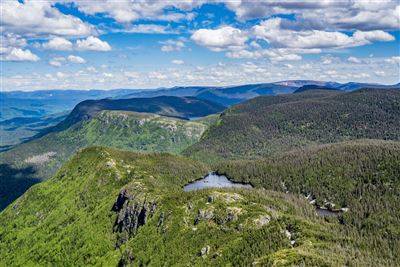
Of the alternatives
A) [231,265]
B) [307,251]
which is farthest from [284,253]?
[231,265]

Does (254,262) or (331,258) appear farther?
(254,262)

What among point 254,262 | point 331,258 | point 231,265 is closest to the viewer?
point 331,258

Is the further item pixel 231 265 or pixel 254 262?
pixel 231 265

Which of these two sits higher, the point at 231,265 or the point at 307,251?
the point at 307,251

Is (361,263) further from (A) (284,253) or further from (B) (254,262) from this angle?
(B) (254,262)

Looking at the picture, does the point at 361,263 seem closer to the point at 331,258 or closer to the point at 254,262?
the point at 331,258

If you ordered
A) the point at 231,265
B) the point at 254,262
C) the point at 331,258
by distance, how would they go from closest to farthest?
1. the point at 331,258
2. the point at 254,262
3. the point at 231,265

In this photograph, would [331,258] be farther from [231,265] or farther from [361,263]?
[231,265]

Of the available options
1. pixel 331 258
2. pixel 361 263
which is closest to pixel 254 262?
pixel 331 258
